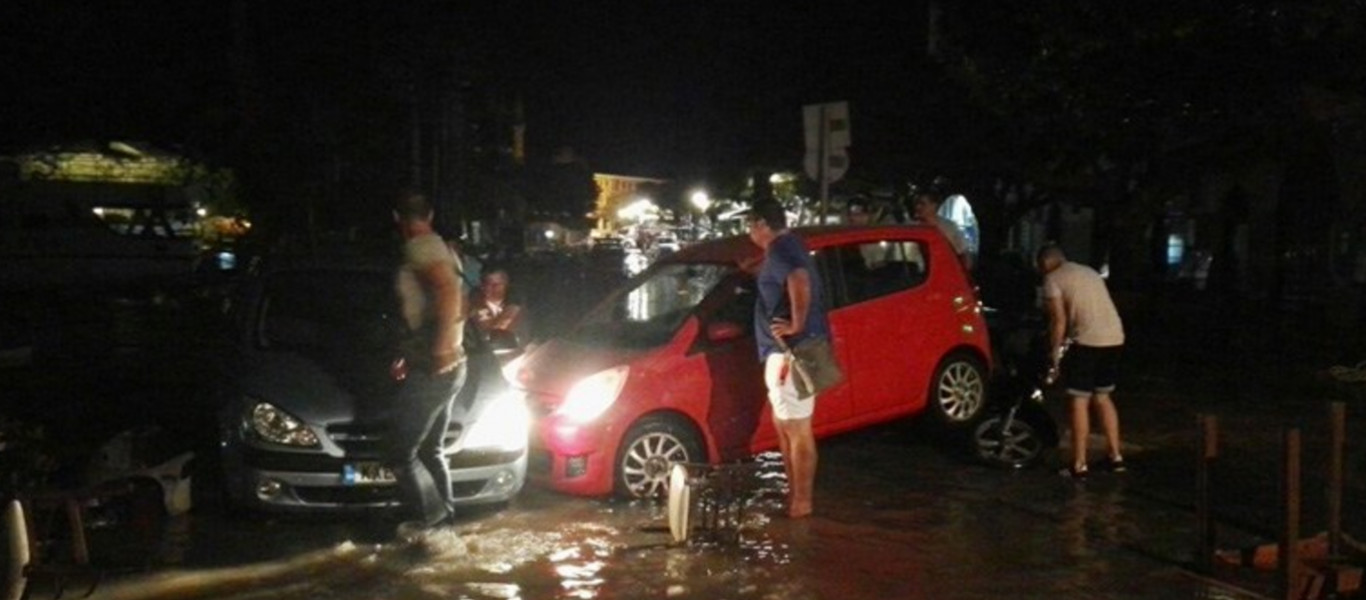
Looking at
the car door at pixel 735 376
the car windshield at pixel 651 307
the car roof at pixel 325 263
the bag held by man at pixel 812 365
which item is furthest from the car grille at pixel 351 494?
the bag held by man at pixel 812 365

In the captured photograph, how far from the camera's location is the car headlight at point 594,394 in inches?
389

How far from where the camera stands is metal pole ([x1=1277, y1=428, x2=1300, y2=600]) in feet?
23.0

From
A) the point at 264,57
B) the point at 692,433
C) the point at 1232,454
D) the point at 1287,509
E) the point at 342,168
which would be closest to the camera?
the point at 1287,509

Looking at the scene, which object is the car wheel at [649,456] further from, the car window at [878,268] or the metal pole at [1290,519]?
the metal pole at [1290,519]

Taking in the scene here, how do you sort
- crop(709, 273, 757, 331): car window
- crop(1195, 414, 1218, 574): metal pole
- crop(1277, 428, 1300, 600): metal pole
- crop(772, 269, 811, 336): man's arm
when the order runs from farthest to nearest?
crop(709, 273, 757, 331): car window, crop(772, 269, 811, 336): man's arm, crop(1195, 414, 1218, 574): metal pole, crop(1277, 428, 1300, 600): metal pole

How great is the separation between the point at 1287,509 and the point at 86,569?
5.34 metres

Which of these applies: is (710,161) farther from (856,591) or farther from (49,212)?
(856,591)

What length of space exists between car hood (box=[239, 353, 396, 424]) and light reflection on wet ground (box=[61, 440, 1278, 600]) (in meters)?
0.71

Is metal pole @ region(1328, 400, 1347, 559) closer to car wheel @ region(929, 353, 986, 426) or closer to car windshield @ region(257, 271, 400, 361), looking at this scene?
car wheel @ region(929, 353, 986, 426)

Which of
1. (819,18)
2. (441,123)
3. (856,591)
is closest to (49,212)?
(441,123)

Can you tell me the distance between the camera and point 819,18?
109ft

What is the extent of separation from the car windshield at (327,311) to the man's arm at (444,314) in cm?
122

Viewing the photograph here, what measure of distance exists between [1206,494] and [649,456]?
11.6 ft

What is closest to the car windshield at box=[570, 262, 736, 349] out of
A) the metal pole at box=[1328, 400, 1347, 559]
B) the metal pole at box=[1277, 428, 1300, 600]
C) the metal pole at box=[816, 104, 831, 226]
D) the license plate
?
the license plate
